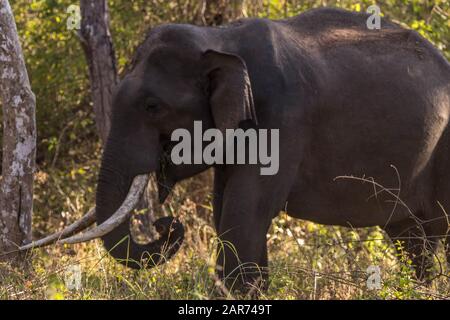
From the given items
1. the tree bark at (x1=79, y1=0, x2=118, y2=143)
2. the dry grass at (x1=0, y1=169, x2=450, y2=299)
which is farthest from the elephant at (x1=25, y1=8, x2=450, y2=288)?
the tree bark at (x1=79, y1=0, x2=118, y2=143)

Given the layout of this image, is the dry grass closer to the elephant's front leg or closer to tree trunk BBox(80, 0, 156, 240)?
the elephant's front leg

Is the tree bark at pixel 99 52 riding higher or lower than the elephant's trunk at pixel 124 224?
higher

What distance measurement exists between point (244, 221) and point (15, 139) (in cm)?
160

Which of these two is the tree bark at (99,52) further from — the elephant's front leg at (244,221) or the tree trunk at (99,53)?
the elephant's front leg at (244,221)

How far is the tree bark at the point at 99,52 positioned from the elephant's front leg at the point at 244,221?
2.25 m

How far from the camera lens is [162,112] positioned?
6.65 meters

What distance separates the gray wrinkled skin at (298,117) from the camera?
21.7 ft

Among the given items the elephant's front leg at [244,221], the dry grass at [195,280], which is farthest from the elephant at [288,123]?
the dry grass at [195,280]

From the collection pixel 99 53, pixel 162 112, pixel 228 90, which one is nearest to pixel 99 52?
pixel 99 53

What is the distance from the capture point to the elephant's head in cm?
651

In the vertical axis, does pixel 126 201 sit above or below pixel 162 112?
below

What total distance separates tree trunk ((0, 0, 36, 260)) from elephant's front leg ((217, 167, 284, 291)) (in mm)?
1369

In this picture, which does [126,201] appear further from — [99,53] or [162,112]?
[99,53]
